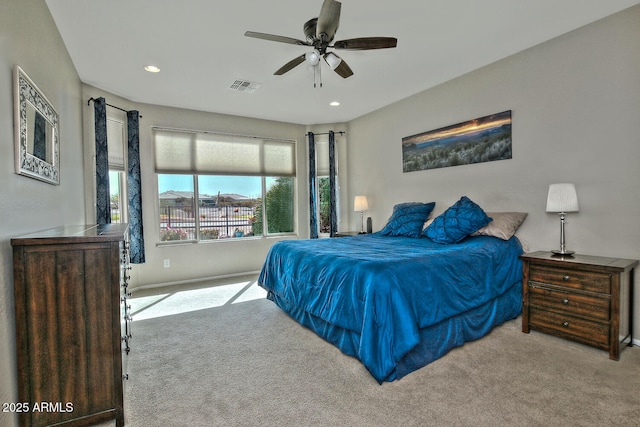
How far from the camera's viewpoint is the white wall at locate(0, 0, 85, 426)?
4.78 feet

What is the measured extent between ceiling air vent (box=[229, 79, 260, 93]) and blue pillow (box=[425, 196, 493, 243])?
280cm

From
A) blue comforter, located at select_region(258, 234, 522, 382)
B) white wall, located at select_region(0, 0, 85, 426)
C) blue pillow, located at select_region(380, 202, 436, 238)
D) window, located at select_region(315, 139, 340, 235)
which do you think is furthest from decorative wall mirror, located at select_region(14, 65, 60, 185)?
window, located at select_region(315, 139, 340, 235)

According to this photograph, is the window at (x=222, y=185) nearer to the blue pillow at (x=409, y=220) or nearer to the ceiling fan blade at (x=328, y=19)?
the blue pillow at (x=409, y=220)

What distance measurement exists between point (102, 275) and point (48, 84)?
5.82ft

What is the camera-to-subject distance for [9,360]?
4.82 ft

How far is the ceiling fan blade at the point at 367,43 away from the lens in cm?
235

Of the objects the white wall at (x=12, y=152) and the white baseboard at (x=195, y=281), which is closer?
the white wall at (x=12, y=152)

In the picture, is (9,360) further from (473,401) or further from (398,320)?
(473,401)

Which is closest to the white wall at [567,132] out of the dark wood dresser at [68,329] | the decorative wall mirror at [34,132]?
the dark wood dresser at [68,329]

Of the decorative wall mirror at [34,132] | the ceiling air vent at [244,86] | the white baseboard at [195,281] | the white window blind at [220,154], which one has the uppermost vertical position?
the ceiling air vent at [244,86]

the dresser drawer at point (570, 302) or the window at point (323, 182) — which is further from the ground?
the window at point (323, 182)

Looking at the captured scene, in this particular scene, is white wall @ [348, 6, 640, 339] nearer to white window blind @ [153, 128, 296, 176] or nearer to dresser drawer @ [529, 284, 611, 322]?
dresser drawer @ [529, 284, 611, 322]

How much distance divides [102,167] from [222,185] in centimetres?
178

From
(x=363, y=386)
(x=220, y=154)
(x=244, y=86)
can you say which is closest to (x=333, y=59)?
(x=244, y=86)
